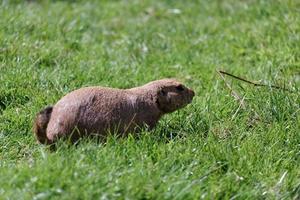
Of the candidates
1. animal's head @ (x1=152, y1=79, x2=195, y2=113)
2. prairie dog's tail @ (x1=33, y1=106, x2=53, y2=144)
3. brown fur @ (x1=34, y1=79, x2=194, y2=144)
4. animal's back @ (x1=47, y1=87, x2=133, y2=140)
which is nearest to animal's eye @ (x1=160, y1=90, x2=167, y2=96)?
animal's head @ (x1=152, y1=79, x2=195, y2=113)

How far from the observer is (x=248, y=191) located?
4.50 meters

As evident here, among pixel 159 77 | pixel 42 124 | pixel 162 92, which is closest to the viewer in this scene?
pixel 42 124

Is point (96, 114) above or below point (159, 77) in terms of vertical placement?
above

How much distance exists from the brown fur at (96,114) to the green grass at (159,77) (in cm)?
14

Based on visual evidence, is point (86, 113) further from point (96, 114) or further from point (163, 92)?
point (163, 92)

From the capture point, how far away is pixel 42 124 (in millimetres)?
4988

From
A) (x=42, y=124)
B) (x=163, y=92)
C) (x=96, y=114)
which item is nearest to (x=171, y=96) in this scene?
(x=163, y=92)

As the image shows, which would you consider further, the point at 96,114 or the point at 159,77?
the point at 159,77

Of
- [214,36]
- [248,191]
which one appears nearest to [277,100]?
[248,191]

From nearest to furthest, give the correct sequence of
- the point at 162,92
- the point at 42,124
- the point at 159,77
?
the point at 42,124
the point at 162,92
the point at 159,77

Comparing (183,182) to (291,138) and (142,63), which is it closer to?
(291,138)

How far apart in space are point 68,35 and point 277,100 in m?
3.04

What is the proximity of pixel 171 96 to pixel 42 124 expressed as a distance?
1.09 meters

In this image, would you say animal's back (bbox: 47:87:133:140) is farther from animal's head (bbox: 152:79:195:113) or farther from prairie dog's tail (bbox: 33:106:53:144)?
animal's head (bbox: 152:79:195:113)
